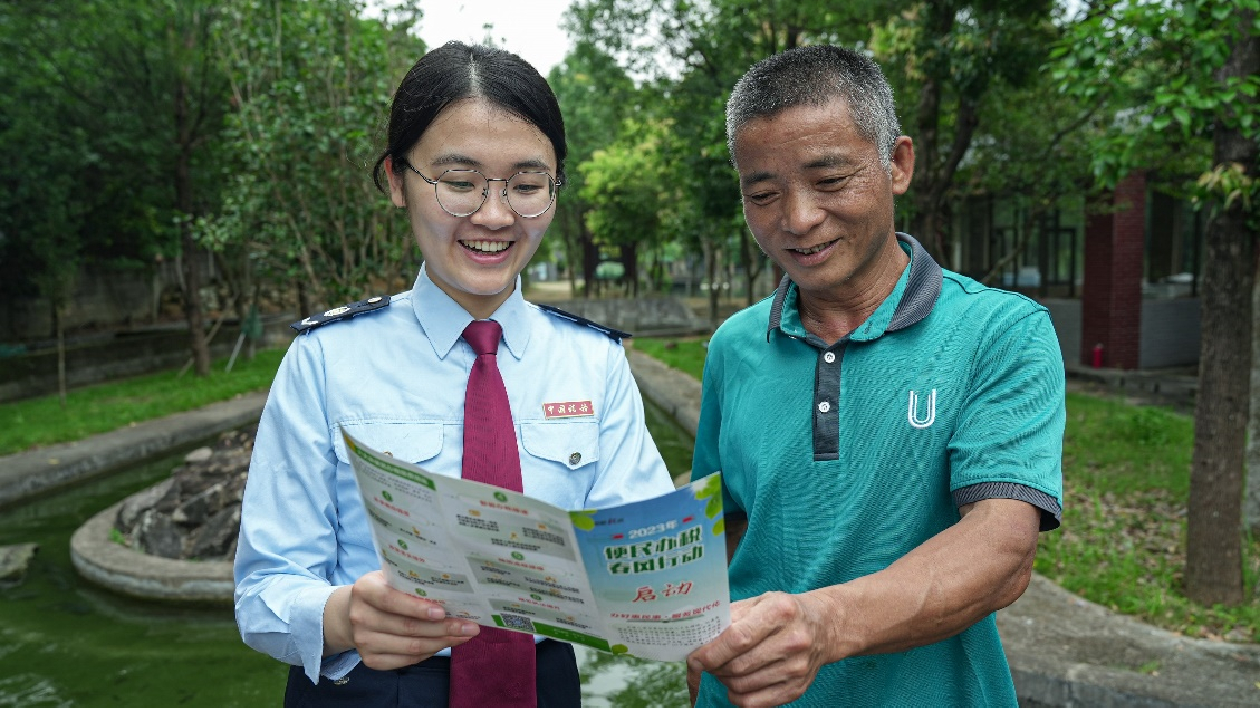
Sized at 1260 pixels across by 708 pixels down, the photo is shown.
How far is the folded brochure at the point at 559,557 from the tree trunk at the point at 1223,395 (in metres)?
4.51

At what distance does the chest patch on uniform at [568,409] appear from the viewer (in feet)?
6.12

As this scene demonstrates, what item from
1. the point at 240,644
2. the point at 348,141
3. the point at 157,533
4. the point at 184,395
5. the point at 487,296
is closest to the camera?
the point at 487,296

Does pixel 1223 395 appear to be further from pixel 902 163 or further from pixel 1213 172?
pixel 902 163

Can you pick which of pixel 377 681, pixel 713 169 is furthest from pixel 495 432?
pixel 713 169

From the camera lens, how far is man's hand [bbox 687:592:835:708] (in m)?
1.38

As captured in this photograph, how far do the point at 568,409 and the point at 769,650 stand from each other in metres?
0.66

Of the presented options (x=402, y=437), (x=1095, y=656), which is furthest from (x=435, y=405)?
(x=1095, y=656)

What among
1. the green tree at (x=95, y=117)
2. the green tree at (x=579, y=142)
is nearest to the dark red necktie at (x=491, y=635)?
the green tree at (x=95, y=117)

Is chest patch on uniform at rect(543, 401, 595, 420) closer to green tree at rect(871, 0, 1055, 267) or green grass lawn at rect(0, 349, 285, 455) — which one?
green tree at rect(871, 0, 1055, 267)

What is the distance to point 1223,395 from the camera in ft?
16.2

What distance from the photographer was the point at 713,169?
42.4ft

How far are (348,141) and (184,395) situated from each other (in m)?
6.72

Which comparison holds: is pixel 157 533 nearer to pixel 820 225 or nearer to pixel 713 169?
pixel 820 225

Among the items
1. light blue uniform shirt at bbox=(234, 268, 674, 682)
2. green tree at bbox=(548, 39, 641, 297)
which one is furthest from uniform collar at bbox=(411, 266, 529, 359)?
green tree at bbox=(548, 39, 641, 297)
